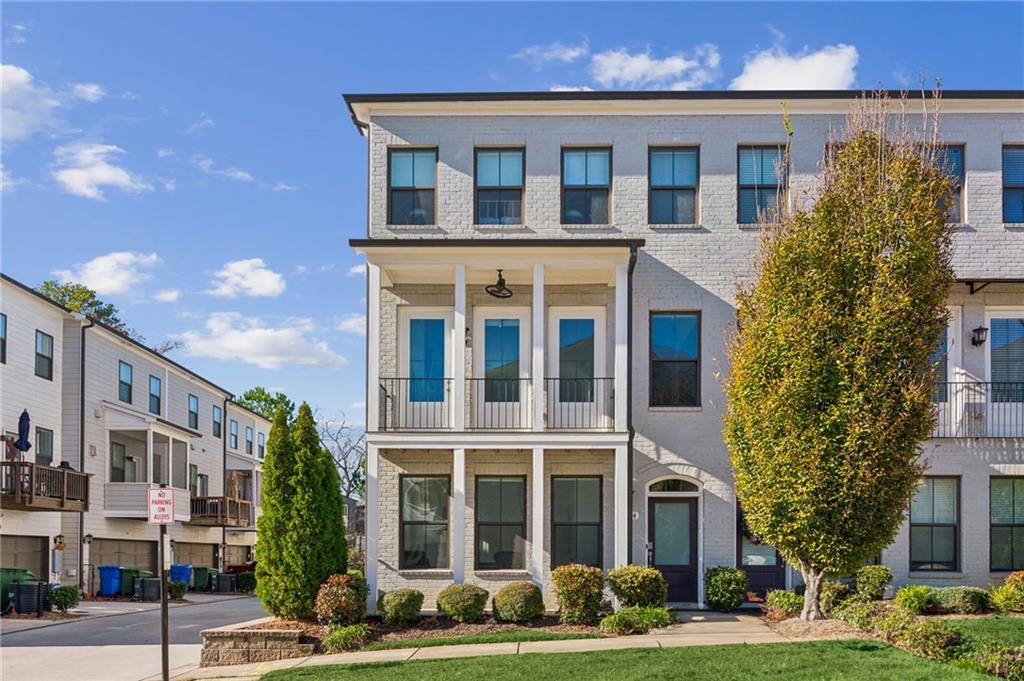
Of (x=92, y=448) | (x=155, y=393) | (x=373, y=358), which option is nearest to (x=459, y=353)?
(x=373, y=358)

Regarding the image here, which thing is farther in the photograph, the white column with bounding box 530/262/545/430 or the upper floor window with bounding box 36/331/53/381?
the upper floor window with bounding box 36/331/53/381

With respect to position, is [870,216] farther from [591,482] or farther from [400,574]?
[400,574]

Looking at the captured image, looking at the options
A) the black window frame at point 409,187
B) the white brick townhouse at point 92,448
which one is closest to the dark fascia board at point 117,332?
the white brick townhouse at point 92,448

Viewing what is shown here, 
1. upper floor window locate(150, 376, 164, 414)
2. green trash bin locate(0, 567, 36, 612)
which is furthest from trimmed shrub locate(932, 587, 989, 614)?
upper floor window locate(150, 376, 164, 414)

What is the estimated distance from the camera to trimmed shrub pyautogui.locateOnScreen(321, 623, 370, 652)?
15.1m

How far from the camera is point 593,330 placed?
63.6 feet

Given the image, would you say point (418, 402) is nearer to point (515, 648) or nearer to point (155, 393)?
point (515, 648)

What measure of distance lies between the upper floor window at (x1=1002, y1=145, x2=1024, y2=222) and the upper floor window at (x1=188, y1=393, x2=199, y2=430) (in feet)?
104

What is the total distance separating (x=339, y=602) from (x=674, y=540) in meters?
6.58

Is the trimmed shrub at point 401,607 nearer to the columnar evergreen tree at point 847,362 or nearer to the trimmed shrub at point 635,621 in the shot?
the trimmed shrub at point 635,621

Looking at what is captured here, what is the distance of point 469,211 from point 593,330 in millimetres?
3385

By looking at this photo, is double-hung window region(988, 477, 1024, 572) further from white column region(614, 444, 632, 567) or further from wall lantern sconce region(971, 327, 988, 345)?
white column region(614, 444, 632, 567)

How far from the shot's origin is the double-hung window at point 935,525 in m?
18.5

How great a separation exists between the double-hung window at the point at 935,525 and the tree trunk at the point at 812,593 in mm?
4367
